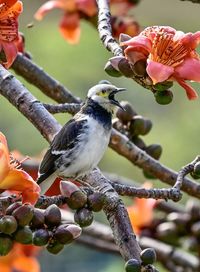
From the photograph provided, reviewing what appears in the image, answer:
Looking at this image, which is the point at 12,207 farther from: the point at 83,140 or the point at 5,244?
the point at 83,140

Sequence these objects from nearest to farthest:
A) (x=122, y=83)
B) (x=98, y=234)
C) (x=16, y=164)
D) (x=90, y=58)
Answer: (x=16, y=164)
(x=98, y=234)
(x=122, y=83)
(x=90, y=58)

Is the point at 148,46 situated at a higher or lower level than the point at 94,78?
higher

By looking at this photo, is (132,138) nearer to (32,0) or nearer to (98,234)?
(98,234)

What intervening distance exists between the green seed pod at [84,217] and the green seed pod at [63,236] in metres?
0.02

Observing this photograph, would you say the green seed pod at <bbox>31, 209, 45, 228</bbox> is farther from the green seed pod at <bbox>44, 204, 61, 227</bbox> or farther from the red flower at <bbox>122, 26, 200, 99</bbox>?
the red flower at <bbox>122, 26, 200, 99</bbox>

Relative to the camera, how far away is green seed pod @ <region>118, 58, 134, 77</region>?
1659mm

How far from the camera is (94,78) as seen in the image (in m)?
8.03

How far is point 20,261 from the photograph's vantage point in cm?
267

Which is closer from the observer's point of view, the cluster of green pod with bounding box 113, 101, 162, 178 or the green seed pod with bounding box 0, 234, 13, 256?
the green seed pod with bounding box 0, 234, 13, 256

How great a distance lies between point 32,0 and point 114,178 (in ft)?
27.3

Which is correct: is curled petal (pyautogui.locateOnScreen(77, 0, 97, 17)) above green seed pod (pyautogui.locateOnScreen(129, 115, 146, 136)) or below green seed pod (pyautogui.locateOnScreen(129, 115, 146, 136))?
above

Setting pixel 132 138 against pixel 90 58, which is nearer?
pixel 132 138

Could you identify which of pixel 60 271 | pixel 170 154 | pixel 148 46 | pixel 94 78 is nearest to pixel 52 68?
pixel 94 78

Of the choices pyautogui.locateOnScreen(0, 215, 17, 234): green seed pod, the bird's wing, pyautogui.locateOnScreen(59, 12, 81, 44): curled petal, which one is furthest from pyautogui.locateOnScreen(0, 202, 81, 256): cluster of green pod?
pyautogui.locateOnScreen(59, 12, 81, 44): curled petal
